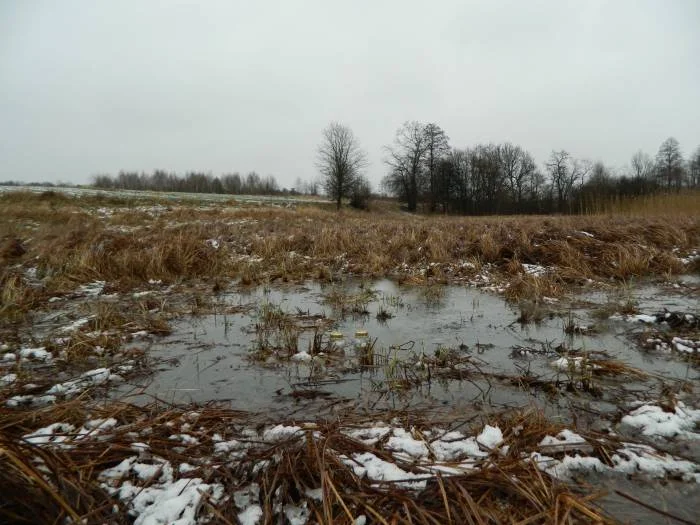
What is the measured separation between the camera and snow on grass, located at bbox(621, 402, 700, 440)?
1780 mm

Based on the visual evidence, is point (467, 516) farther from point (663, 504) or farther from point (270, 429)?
point (270, 429)

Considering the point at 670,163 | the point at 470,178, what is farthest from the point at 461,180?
the point at 670,163

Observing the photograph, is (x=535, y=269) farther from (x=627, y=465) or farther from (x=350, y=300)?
(x=627, y=465)

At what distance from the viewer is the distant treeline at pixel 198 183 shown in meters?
60.4

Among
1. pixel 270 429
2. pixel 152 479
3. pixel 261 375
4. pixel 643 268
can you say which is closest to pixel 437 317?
pixel 261 375

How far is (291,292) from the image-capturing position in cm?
551

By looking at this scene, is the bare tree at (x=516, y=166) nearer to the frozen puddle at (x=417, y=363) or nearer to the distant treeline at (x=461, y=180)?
the distant treeline at (x=461, y=180)

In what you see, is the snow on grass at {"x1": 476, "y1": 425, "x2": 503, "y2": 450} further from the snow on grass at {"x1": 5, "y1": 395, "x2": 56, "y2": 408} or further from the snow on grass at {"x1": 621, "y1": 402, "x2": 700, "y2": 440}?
the snow on grass at {"x1": 5, "y1": 395, "x2": 56, "y2": 408}

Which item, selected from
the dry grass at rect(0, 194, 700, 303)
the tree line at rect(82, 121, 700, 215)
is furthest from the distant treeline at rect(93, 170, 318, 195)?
the dry grass at rect(0, 194, 700, 303)

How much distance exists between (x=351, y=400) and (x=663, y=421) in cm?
173

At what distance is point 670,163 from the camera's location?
56.5 m

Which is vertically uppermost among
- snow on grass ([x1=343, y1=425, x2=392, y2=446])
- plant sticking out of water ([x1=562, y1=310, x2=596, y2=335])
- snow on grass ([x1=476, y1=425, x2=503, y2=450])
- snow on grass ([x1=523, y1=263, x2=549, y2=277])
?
snow on grass ([x1=523, y1=263, x2=549, y2=277])

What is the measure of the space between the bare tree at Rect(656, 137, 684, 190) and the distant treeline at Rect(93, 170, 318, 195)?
2496 inches

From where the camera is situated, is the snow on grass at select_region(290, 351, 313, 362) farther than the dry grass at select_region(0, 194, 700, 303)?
No
